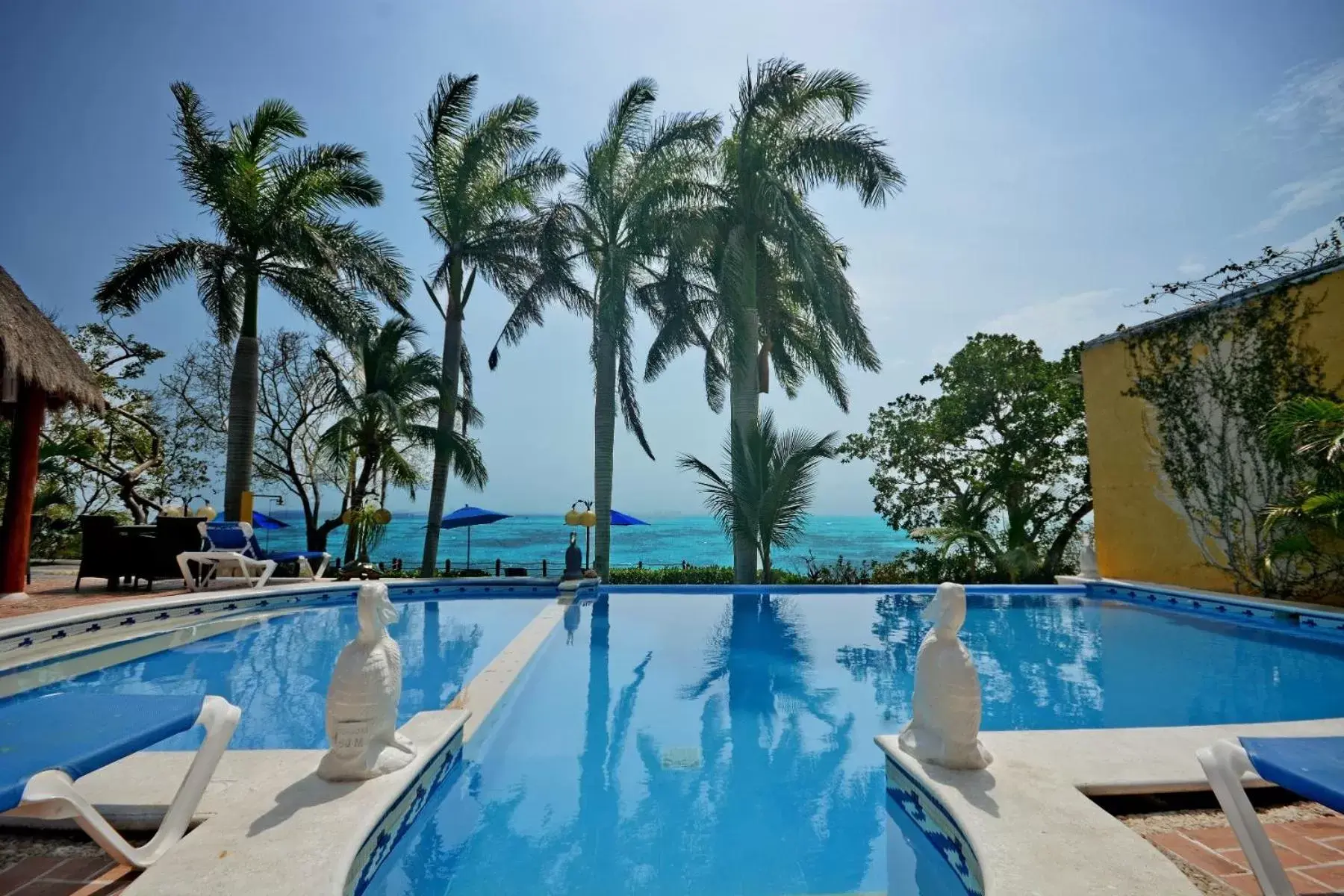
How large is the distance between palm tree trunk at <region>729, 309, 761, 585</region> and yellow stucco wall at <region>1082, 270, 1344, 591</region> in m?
6.62

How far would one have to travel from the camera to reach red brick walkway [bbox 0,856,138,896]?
7.14ft

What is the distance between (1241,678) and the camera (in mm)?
5914

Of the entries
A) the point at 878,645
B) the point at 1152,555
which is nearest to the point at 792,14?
the point at 878,645

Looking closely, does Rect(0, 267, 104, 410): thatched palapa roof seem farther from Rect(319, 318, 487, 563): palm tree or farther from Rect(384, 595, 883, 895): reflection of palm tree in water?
Rect(384, 595, 883, 895): reflection of palm tree in water

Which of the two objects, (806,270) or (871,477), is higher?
(806,270)

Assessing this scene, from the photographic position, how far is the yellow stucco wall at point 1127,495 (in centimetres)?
1097

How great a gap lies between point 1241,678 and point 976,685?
16.5ft

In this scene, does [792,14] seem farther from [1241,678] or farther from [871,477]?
[871,477]

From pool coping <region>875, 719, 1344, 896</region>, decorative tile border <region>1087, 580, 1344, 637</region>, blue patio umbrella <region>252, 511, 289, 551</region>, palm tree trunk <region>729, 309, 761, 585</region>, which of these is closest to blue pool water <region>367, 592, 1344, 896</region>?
pool coping <region>875, 719, 1344, 896</region>

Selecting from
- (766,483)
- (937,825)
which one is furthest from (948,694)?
(766,483)

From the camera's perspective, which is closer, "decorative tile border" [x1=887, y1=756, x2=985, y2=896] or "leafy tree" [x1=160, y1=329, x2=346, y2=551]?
"decorative tile border" [x1=887, y1=756, x2=985, y2=896]

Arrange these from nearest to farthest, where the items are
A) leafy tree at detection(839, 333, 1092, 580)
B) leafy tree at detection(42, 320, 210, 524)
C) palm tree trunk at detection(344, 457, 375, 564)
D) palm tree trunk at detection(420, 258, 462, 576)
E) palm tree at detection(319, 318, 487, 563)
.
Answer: palm tree at detection(319, 318, 487, 563)
palm tree trunk at detection(420, 258, 462, 576)
leafy tree at detection(839, 333, 1092, 580)
palm tree trunk at detection(344, 457, 375, 564)
leafy tree at detection(42, 320, 210, 524)

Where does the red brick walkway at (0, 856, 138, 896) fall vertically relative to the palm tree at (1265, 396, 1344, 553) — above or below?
below

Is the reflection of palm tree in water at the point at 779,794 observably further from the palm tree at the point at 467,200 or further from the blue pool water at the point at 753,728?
the palm tree at the point at 467,200
